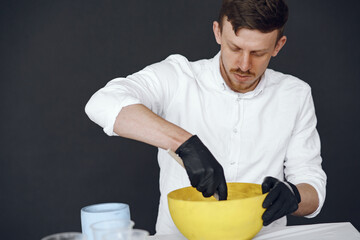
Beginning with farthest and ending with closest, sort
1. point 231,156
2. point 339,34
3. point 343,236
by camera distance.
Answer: point 339,34 < point 231,156 < point 343,236

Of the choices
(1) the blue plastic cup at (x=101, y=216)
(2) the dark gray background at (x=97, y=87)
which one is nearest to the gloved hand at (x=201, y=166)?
(1) the blue plastic cup at (x=101, y=216)

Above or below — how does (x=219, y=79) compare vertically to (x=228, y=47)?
below

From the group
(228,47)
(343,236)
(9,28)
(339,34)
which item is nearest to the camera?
(343,236)

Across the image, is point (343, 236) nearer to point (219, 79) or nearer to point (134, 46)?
point (219, 79)

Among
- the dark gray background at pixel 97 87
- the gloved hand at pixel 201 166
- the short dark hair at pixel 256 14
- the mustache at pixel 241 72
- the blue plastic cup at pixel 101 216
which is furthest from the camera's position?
the dark gray background at pixel 97 87

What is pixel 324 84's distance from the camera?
2.65m

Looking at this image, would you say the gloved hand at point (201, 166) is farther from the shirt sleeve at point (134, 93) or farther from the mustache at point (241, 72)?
the mustache at point (241, 72)

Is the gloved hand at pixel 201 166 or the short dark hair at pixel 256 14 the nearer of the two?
the gloved hand at pixel 201 166

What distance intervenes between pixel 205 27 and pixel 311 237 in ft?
5.68

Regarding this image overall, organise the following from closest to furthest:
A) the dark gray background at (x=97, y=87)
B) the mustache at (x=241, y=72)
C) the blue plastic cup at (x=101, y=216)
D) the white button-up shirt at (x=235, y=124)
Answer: the blue plastic cup at (x=101, y=216)
the mustache at (x=241, y=72)
the white button-up shirt at (x=235, y=124)
the dark gray background at (x=97, y=87)

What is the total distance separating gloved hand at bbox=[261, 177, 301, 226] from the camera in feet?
3.45

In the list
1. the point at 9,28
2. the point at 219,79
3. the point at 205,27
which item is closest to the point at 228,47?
the point at 219,79

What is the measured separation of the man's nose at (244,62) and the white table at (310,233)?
0.55 m

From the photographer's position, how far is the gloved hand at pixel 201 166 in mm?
1025
